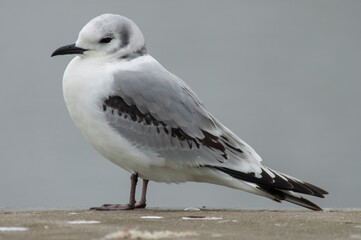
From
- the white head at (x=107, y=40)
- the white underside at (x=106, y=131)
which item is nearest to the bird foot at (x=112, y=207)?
the white underside at (x=106, y=131)

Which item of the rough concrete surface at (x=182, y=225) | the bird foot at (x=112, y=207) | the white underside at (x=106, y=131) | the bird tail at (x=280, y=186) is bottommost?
the rough concrete surface at (x=182, y=225)

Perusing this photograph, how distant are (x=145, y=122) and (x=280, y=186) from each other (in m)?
0.87

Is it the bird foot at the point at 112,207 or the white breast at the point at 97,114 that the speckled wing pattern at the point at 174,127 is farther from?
the bird foot at the point at 112,207

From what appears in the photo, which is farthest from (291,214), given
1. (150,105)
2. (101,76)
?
(101,76)

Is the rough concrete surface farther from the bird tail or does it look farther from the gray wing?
the gray wing

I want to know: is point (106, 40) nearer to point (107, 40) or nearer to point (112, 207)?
point (107, 40)

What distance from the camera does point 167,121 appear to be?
178 inches

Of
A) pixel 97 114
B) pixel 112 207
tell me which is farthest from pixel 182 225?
pixel 97 114

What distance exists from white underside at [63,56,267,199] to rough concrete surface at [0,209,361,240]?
0.40 metres

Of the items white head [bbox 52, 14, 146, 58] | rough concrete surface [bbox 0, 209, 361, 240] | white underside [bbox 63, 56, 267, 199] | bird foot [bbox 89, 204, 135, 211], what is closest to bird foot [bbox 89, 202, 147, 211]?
bird foot [bbox 89, 204, 135, 211]

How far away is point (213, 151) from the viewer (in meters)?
4.57

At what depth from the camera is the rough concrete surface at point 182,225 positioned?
2904 millimetres

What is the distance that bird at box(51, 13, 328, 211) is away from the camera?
4441 mm

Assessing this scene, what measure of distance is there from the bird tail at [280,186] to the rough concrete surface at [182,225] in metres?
0.30
